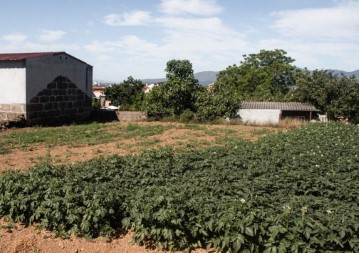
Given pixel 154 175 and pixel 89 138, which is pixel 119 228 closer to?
pixel 154 175

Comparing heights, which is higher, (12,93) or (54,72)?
(54,72)

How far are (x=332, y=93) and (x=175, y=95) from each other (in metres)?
12.7

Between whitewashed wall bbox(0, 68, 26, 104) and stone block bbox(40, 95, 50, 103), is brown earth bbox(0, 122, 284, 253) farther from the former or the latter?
stone block bbox(40, 95, 50, 103)

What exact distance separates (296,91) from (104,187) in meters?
26.8

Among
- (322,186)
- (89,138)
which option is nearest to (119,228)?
(322,186)

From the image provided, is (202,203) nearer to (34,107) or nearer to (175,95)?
(34,107)

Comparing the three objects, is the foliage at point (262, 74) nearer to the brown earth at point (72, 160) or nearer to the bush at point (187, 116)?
the bush at point (187, 116)

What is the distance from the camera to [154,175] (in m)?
6.60

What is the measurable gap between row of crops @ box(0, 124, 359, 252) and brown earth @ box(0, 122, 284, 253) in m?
0.16

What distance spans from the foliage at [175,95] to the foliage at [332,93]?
9.94 meters

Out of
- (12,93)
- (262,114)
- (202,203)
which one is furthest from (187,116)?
(202,203)

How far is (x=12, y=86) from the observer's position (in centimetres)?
1709

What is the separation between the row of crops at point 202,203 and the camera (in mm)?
4086

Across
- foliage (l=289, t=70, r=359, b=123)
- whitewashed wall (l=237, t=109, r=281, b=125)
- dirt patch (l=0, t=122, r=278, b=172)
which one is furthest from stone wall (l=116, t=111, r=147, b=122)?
foliage (l=289, t=70, r=359, b=123)
